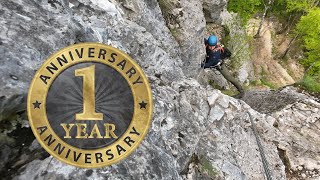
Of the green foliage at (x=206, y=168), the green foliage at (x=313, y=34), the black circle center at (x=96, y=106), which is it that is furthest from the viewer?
the green foliage at (x=313, y=34)

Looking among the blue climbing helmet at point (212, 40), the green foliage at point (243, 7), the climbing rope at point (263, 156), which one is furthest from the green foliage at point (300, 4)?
the climbing rope at point (263, 156)

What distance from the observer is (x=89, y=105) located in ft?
17.0

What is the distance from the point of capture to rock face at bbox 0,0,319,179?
484 centimetres

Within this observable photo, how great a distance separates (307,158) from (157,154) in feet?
19.8

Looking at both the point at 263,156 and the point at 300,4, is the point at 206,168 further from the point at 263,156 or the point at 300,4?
the point at 300,4

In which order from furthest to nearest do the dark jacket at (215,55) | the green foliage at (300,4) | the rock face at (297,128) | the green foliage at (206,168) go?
the green foliage at (300,4), the dark jacket at (215,55), the rock face at (297,128), the green foliage at (206,168)

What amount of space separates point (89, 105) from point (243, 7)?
24.4 meters

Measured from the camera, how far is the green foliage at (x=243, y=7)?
84.1 feet

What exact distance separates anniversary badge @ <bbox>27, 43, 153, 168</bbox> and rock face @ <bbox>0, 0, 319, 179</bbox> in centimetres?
22

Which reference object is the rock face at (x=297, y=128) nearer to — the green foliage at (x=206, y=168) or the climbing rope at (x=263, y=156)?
the climbing rope at (x=263, y=156)

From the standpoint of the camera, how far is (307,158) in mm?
9547

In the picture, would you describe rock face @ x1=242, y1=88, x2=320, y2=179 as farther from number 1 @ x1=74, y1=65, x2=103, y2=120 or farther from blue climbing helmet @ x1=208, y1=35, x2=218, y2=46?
number 1 @ x1=74, y1=65, x2=103, y2=120

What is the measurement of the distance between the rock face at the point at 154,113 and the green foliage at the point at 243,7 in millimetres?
16640

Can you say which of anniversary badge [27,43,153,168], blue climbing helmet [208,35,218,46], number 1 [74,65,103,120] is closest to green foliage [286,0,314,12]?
blue climbing helmet [208,35,218,46]
